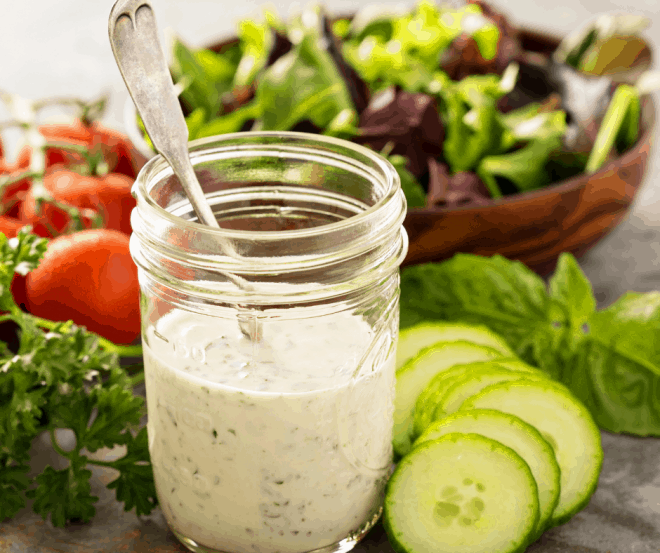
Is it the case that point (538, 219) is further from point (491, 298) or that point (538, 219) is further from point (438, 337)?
point (438, 337)

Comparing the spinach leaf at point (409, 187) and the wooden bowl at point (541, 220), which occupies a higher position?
the spinach leaf at point (409, 187)

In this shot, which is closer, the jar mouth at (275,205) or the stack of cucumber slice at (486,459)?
the jar mouth at (275,205)

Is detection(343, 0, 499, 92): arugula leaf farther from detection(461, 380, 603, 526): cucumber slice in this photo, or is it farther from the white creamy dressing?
the white creamy dressing

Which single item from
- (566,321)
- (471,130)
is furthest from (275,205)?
(471,130)

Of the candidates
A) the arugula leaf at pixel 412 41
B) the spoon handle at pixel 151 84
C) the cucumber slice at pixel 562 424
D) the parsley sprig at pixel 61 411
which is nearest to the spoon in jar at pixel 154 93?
the spoon handle at pixel 151 84

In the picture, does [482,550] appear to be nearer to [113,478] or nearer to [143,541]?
[143,541]

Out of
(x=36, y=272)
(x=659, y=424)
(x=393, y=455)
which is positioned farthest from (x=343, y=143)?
(x=659, y=424)

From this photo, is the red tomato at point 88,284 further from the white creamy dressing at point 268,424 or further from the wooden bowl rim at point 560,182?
the white creamy dressing at point 268,424
